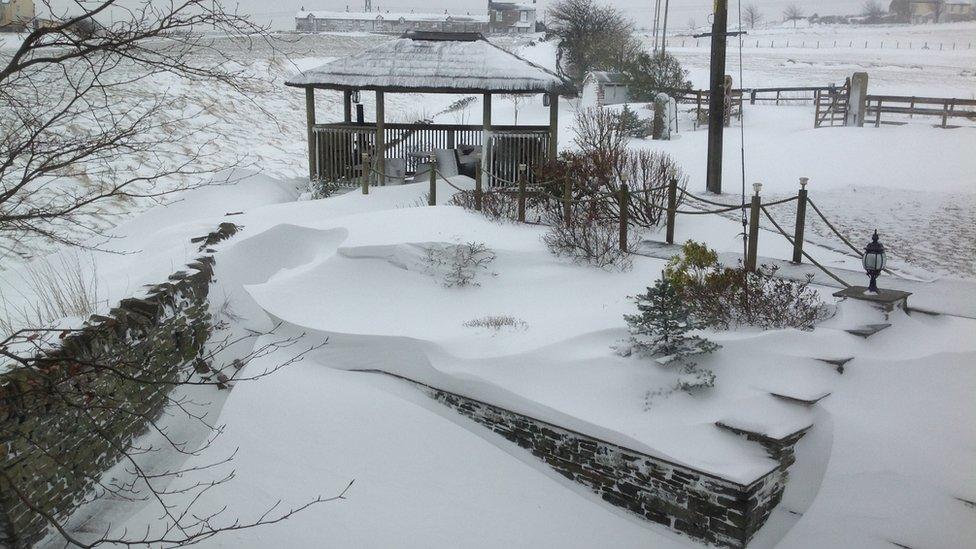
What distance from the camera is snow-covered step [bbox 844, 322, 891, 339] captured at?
7.58 meters

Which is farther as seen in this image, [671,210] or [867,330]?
[671,210]

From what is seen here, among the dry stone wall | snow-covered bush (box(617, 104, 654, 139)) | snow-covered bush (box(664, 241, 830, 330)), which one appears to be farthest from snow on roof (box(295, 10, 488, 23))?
the dry stone wall

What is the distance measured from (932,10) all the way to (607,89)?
21715mm

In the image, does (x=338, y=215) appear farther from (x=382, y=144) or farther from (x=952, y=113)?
(x=952, y=113)

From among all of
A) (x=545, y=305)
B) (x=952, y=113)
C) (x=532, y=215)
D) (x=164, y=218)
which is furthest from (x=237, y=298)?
(x=952, y=113)

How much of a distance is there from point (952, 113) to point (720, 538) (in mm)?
19312

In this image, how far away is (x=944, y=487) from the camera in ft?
21.0

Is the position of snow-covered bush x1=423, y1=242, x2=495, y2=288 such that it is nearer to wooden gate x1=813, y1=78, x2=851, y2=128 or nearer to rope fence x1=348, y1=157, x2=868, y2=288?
rope fence x1=348, y1=157, x2=868, y2=288

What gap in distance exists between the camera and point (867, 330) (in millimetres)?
7633

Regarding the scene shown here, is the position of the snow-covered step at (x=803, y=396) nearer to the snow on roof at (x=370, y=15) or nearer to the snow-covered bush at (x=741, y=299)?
the snow-covered bush at (x=741, y=299)

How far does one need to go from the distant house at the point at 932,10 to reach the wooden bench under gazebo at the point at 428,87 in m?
6.12

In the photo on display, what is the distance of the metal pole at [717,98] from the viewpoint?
15.9 meters

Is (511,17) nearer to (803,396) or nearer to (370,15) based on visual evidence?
(370,15)

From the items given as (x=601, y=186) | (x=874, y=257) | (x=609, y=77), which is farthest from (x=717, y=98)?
(x=609, y=77)
